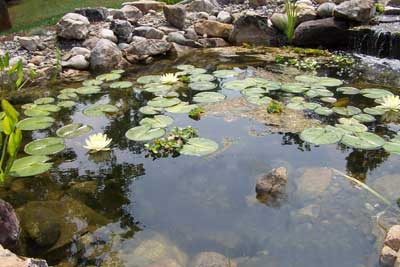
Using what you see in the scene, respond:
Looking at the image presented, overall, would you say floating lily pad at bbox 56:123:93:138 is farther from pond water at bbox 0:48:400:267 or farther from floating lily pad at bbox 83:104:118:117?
floating lily pad at bbox 83:104:118:117

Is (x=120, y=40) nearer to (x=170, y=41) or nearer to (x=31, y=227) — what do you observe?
(x=170, y=41)

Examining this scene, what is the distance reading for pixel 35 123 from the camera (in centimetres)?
429

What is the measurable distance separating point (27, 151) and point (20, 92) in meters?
2.20

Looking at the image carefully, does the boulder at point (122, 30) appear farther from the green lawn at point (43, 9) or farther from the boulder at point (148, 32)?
the green lawn at point (43, 9)

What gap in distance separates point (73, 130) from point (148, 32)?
12.7 feet

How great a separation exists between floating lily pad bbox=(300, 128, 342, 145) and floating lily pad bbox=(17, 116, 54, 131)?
2.78m

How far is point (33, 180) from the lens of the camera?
341cm

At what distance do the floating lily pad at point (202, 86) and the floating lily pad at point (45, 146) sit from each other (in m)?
1.98

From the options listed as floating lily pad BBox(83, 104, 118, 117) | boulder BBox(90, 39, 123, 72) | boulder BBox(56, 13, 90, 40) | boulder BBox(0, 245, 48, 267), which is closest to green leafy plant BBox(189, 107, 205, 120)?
floating lily pad BBox(83, 104, 118, 117)

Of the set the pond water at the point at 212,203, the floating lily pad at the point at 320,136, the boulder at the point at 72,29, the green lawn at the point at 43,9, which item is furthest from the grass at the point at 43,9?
the floating lily pad at the point at 320,136

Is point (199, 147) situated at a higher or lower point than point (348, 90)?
lower

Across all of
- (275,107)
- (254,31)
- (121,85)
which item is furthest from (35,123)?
(254,31)

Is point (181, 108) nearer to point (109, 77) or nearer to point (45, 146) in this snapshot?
point (45, 146)

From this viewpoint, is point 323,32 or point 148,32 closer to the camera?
point 323,32
